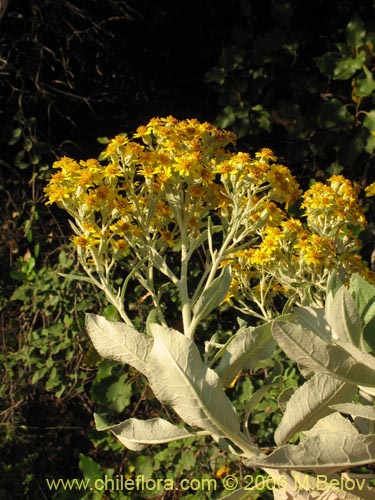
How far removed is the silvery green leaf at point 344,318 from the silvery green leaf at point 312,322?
0.01 meters

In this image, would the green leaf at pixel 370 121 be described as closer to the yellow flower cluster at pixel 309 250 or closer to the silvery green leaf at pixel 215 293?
the yellow flower cluster at pixel 309 250

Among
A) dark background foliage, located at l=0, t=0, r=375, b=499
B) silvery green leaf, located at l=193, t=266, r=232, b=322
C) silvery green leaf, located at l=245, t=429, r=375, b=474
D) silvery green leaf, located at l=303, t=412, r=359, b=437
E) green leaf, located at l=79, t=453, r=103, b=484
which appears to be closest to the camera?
silvery green leaf, located at l=245, t=429, r=375, b=474

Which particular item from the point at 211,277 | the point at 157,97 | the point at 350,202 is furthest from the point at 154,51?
the point at 211,277

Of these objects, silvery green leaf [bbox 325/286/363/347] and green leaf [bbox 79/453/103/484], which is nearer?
silvery green leaf [bbox 325/286/363/347]

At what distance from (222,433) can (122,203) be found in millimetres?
439

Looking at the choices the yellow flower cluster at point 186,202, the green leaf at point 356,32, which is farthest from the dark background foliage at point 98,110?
the yellow flower cluster at point 186,202

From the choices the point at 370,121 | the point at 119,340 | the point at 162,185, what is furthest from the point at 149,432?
the point at 370,121

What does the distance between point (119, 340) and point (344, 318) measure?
0.24 m

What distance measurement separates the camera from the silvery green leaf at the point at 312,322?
628 mm

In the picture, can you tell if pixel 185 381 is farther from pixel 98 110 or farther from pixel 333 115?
pixel 98 110

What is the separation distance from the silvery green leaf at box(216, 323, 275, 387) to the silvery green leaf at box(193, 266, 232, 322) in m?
0.15

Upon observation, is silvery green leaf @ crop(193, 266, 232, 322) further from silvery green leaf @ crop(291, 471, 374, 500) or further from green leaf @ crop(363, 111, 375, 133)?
green leaf @ crop(363, 111, 375, 133)

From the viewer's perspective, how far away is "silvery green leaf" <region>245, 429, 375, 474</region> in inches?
20.8

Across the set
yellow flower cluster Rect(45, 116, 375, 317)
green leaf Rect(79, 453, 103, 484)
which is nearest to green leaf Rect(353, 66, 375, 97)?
yellow flower cluster Rect(45, 116, 375, 317)
